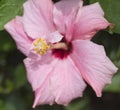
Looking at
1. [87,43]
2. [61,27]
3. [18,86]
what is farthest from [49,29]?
[18,86]

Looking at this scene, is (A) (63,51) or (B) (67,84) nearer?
(B) (67,84)

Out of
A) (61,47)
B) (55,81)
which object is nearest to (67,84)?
(55,81)

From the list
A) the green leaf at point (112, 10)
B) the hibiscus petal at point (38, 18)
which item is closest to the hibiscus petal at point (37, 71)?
the hibiscus petal at point (38, 18)

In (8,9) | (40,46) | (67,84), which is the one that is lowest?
(67,84)

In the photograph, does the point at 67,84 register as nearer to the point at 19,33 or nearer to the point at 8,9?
the point at 19,33

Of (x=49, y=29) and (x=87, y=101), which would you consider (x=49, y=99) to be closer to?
(x=49, y=29)

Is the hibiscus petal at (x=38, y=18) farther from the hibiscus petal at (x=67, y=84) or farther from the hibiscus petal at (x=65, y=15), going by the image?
the hibiscus petal at (x=67, y=84)

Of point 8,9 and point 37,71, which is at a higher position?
point 8,9
